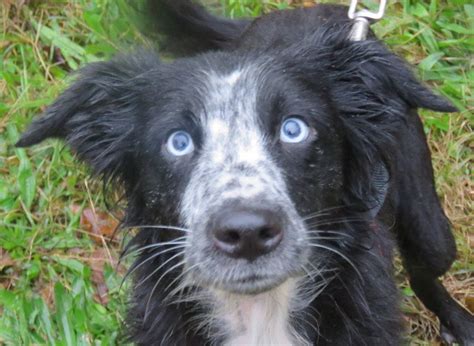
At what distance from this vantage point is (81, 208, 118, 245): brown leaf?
5.03m

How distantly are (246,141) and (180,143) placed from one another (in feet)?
0.86

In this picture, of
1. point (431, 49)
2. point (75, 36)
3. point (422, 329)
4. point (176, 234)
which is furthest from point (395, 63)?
point (75, 36)

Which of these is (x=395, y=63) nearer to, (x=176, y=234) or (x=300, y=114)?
(x=300, y=114)

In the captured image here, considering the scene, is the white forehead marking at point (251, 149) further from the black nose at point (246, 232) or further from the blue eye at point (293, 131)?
the black nose at point (246, 232)

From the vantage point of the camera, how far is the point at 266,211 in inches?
112

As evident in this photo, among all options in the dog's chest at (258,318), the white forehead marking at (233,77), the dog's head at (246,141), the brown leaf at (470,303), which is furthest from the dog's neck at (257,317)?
the brown leaf at (470,303)

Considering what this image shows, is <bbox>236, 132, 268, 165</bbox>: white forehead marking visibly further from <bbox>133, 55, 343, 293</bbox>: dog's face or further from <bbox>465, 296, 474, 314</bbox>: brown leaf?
<bbox>465, 296, 474, 314</bbox>: brown leaf

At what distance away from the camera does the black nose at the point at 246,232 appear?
2797 mm

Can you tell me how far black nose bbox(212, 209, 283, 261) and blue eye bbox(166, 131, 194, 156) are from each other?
397 millimetres

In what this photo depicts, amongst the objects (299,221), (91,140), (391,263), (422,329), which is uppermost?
(91,140)

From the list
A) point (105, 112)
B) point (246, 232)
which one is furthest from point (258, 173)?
point (105, 112)

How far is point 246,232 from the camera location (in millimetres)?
2801

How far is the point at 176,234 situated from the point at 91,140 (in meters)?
0.56

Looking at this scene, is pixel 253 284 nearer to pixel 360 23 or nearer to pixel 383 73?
pixel 383 73
